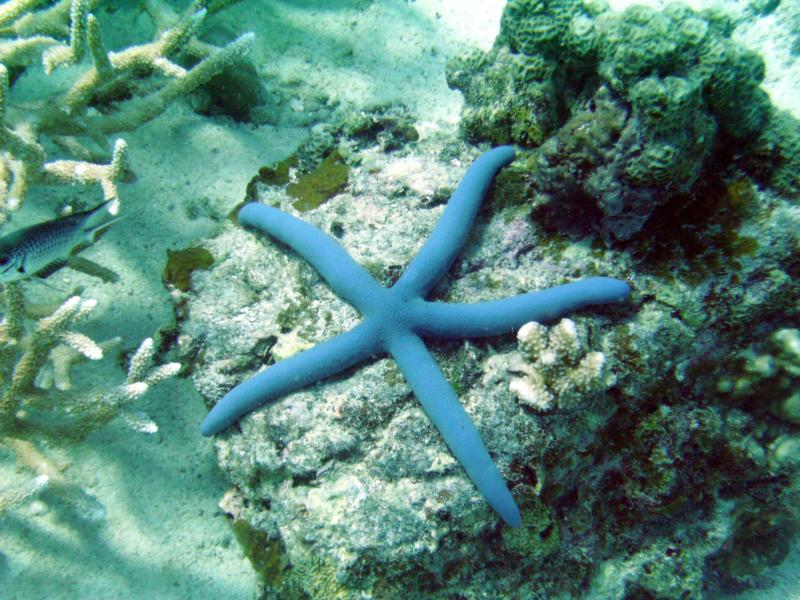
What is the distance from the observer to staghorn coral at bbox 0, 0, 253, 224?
3777 millimetres

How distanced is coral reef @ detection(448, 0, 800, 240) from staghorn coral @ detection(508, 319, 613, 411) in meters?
0.89

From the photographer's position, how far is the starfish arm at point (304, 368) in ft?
10.2

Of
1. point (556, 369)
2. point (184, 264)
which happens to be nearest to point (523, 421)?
point (556, 369)

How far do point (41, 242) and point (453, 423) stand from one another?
2.58 meters

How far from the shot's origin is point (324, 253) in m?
3.39

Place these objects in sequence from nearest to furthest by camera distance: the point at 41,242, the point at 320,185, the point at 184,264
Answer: the point at 41,242 < the point at 184,264 < the point at 320,185

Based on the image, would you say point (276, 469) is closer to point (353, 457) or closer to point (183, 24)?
point (353, 457)

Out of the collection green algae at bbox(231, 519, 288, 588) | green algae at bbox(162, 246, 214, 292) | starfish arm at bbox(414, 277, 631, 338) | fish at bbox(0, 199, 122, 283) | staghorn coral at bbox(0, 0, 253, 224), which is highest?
staghorn coral at bbox(0, 0, 253, 224)

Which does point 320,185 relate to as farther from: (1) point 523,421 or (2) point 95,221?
(1) point 523,421

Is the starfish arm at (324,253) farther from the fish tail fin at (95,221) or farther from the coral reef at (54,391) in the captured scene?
the coral reef at (54,391)

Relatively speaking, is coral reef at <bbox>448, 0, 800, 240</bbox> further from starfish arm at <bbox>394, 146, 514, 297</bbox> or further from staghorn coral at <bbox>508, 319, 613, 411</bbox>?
staghorn coral at <bbox>508, 319, 613, 411</bbox>

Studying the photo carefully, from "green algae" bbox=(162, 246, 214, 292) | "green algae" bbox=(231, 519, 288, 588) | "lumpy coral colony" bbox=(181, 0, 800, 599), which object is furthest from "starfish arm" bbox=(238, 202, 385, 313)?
"green algae" bbox=(231, 519, 288, 588)

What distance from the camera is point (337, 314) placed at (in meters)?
3.49

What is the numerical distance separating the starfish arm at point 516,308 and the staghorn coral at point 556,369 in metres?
A: 0.11
